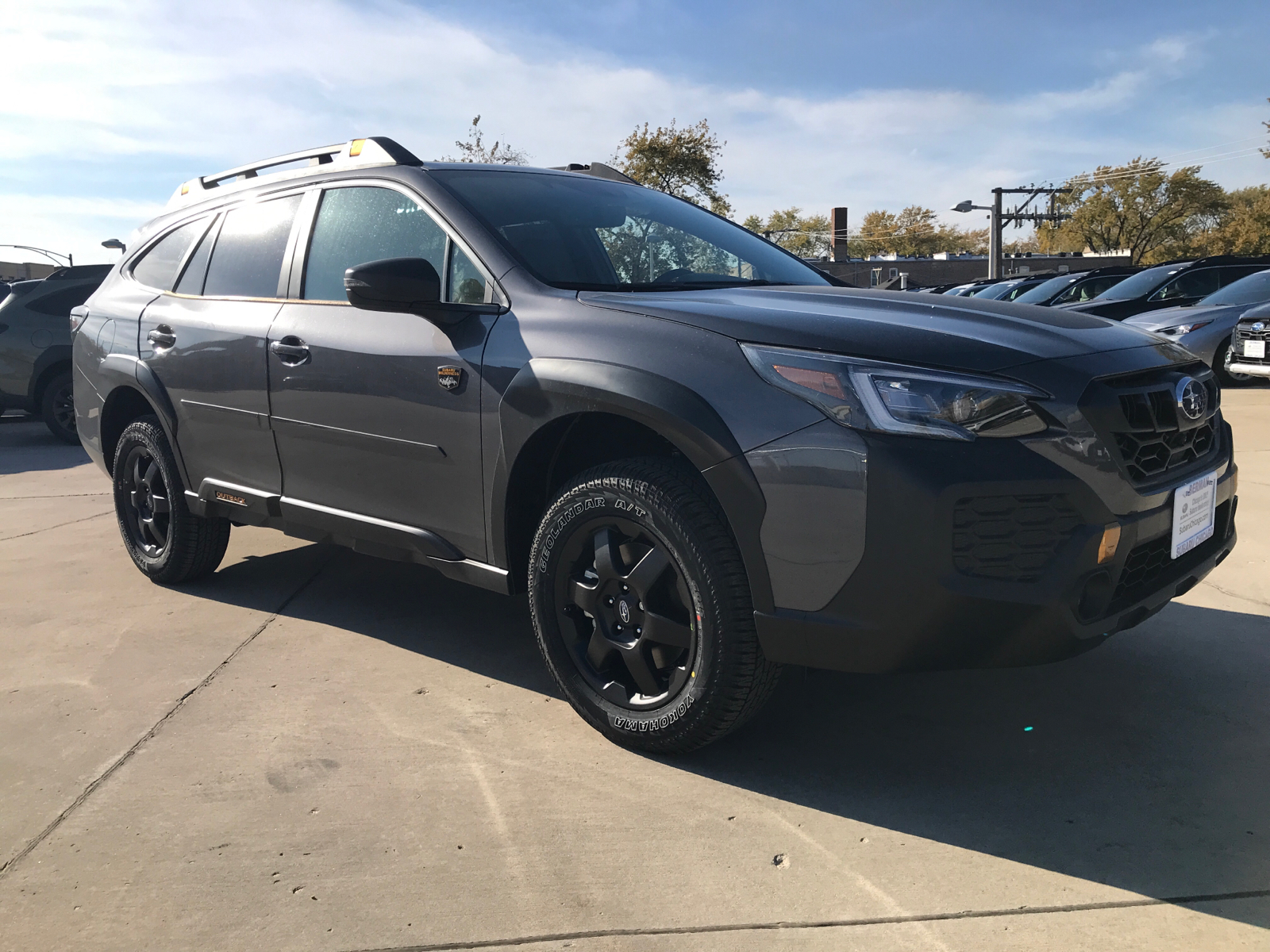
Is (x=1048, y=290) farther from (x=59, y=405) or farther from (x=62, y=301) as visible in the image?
(x=59, y=405)

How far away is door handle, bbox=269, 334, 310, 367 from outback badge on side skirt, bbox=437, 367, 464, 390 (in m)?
0.71

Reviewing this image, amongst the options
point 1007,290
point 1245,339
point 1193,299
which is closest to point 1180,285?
point 1193,299

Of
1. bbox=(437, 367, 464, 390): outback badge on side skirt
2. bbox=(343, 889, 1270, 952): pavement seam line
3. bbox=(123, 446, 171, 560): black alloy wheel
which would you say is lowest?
bbox=(343, 889, 1270, 952): pavement seam line

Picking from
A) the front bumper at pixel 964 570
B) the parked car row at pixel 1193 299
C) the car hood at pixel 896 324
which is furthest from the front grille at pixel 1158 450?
the parked car row at pixel 1193 299

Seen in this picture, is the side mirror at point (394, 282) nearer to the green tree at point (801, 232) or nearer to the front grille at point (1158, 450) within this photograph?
the front grille at point (1158, 450)

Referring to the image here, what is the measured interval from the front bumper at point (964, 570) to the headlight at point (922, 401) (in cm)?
4

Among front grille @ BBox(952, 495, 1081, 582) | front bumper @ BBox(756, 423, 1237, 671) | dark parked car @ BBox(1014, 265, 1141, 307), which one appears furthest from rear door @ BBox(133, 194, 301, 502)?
dark parked car @ BBox(1014, 265, 1141, 307)

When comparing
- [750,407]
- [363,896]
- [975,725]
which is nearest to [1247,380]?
[975,725]

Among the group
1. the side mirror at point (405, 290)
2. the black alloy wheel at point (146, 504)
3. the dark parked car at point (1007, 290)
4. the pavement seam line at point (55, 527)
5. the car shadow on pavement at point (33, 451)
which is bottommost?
the pavement seam line at point (55, 527)

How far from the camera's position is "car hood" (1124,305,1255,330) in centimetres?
1120

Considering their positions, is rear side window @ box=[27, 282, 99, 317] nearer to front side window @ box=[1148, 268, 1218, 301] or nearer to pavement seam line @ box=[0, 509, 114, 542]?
pavement seam line @ box=[0, 509, 114, 542]

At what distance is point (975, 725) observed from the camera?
2.94m

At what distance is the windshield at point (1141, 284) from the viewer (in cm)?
1316

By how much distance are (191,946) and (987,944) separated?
5.17 feet
